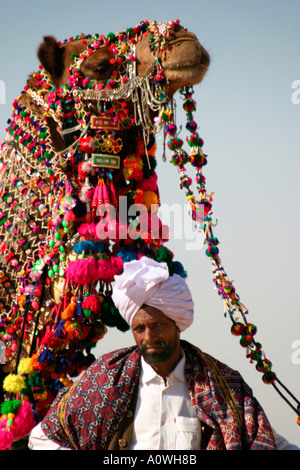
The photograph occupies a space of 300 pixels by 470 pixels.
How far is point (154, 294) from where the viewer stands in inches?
156

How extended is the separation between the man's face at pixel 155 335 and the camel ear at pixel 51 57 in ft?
6.50

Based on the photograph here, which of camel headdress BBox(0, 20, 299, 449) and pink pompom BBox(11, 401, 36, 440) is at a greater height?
camel headdress BBox(0, 20, 299, 449)

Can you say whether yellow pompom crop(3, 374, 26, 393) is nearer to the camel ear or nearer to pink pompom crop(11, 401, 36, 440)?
pink pompom crop(11, 401, 36, 440)

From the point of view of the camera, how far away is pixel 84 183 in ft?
16.7

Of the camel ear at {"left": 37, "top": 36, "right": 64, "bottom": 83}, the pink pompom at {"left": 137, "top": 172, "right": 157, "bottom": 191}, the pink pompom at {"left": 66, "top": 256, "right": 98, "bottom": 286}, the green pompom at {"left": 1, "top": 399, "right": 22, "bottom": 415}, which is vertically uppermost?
the camel ear at {"left": 37, "top": 36, "right": 64, "bottom": 83}

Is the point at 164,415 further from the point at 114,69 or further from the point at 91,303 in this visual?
the point at 114,69

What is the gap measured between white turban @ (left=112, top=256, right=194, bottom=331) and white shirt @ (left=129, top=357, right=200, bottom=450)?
0.25 m

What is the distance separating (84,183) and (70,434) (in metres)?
1.78

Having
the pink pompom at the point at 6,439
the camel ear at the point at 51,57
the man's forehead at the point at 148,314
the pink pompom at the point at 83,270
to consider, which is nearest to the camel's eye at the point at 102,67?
the camel ear at the point at 51,57

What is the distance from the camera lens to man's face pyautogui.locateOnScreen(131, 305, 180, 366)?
12.7 ft

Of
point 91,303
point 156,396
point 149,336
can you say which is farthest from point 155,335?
point 91,303

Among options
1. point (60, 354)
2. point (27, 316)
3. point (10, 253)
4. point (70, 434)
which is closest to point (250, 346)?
point (70, 434)

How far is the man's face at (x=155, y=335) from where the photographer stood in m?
3.88

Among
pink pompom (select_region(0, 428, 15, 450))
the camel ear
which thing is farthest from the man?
the camel ear
